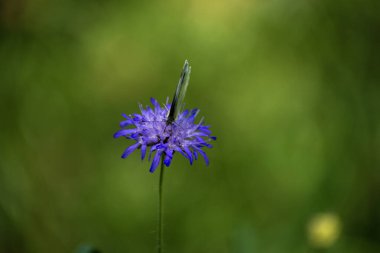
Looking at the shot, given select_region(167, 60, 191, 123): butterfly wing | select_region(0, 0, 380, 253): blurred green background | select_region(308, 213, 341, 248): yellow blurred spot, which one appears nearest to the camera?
select_region(167, 60, 191, 123): butterfly wing

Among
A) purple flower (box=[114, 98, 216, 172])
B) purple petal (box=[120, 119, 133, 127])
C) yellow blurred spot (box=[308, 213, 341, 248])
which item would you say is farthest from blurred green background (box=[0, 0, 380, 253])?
purple petal (box=[120, 119, 133, 127])

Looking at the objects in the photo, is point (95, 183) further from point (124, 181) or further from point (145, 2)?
point (145, 2)

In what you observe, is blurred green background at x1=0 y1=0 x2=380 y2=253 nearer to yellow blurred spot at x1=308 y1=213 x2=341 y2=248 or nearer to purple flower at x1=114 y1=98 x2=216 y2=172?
yellow blurred spot at x1=308 y1=213 x2=341 y2=248

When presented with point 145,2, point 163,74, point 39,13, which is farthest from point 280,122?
point 39,13

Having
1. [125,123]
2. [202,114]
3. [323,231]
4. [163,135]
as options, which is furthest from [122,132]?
[202,114]

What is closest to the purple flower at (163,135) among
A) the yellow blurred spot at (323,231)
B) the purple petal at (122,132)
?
the purple petal at (122,132)
